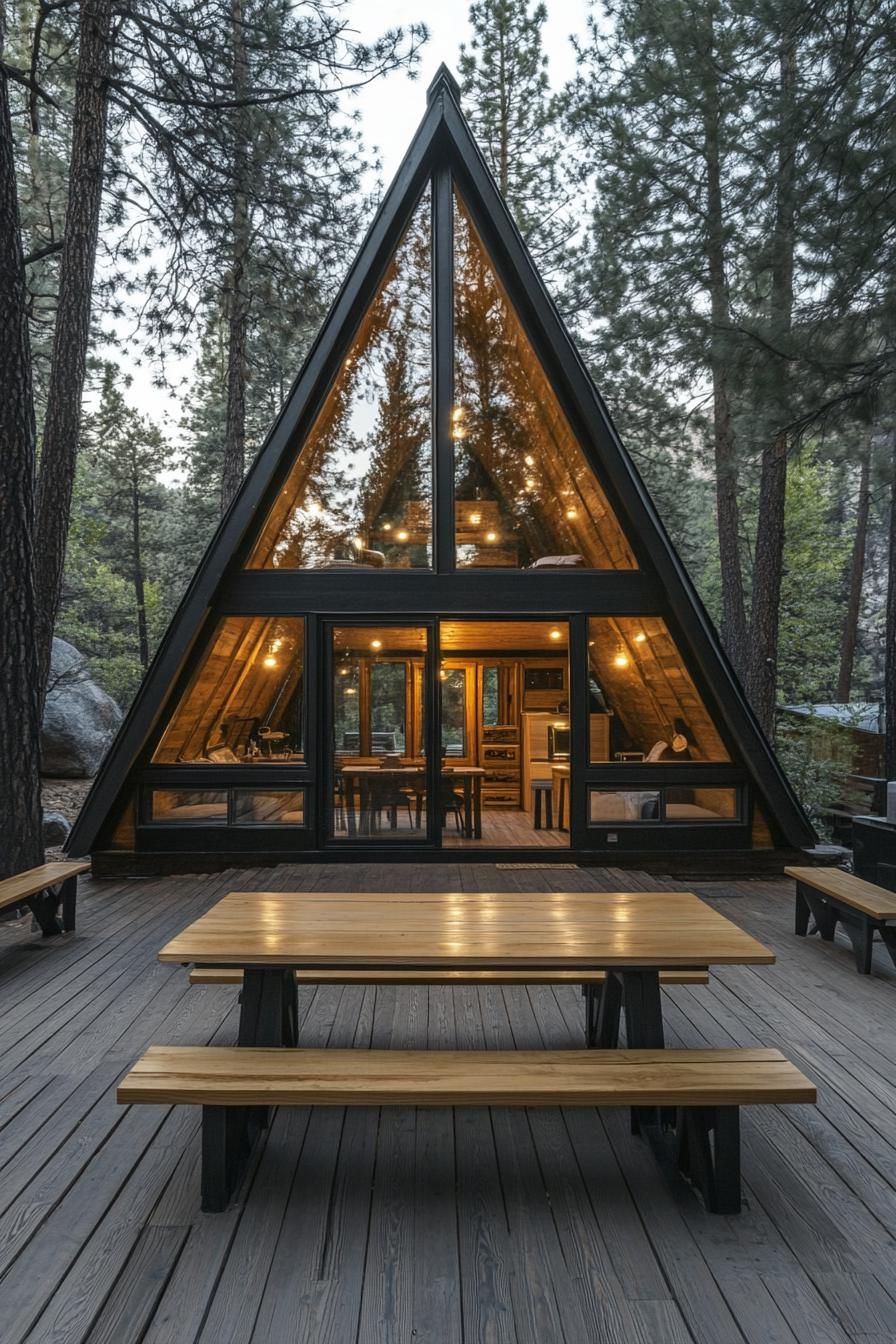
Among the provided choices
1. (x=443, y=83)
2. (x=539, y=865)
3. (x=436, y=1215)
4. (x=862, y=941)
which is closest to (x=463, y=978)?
(x=436, y=1215)

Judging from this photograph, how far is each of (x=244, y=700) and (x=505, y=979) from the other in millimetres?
4654

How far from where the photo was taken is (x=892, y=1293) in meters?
2.08

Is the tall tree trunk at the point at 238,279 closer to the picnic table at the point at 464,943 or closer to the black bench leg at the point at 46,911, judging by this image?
the black bench leg at the point at 46,911

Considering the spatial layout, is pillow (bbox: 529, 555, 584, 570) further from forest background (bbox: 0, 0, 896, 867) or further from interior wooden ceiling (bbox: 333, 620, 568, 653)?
forest background (bbox: 0, 0, 896, 867)

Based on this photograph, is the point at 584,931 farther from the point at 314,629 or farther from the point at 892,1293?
the point at 314,629

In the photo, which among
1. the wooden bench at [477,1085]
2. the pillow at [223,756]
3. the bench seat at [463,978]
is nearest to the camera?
the wooden bench at [477,1085]

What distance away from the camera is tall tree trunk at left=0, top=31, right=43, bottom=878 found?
5.79m

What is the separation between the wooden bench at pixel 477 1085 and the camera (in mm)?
2285

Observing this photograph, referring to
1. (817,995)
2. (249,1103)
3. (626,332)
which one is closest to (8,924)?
(249,1103)

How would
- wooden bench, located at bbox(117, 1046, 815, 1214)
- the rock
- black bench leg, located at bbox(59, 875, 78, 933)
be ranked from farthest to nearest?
the rock → black bench leg, located at bbox(59, 875, 78, 933) → wooden bench, located at bbox(117, 1046, 815, 1214)

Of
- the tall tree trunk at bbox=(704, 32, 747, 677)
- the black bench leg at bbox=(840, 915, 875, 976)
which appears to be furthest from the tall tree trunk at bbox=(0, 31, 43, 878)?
the tall tree trunk at bbox=(704, 32, 747, 677)

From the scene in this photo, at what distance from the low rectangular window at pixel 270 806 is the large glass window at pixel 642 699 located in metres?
2.60

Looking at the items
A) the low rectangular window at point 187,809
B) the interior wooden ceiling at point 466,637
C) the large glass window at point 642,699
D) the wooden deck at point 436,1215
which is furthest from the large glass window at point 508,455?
the wooden deck at point 436,1215

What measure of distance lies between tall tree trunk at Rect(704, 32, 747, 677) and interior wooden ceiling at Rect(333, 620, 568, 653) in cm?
274
